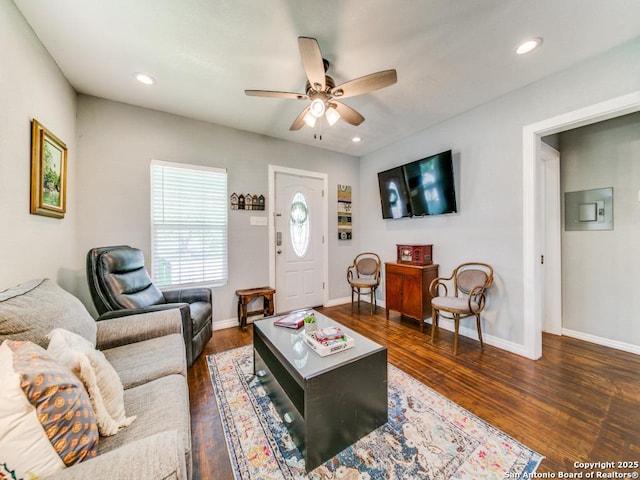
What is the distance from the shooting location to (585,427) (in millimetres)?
1528

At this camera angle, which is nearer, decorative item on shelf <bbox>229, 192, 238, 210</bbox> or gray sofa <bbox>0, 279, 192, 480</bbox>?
gray sofa <bbox>0, 279, 192, 480</bbox>

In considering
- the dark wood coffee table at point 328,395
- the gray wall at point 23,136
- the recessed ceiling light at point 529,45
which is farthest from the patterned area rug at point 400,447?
the recessed ceiling light at point 529,45

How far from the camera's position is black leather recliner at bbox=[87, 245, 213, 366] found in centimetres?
202

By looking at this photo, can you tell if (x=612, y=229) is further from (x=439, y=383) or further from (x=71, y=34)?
(x=71, y=34)

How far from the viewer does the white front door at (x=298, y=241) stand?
12.2 ft

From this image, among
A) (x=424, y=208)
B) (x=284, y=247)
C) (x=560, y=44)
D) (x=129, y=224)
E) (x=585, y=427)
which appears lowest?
(x=585, y=427)

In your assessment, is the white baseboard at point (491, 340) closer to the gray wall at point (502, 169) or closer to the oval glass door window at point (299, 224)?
the gray wall at point (502, 169)

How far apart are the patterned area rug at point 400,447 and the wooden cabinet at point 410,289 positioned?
134 centimetres

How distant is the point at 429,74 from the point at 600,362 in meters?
3.09

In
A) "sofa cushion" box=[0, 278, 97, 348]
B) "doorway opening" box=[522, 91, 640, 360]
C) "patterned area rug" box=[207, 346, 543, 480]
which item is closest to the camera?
"sofa cushion" box=[0, 278, 97, 348]

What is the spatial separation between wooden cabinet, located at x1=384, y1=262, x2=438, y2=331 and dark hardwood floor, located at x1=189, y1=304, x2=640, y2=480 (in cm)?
34

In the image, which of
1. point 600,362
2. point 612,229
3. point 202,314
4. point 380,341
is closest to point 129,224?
point 202,314

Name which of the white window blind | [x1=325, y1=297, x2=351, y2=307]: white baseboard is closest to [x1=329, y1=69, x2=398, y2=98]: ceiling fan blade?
the white window blind

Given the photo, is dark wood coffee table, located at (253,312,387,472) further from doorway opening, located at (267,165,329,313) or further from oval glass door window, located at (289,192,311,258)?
oval glass door window, located at (289,192,311,258)
